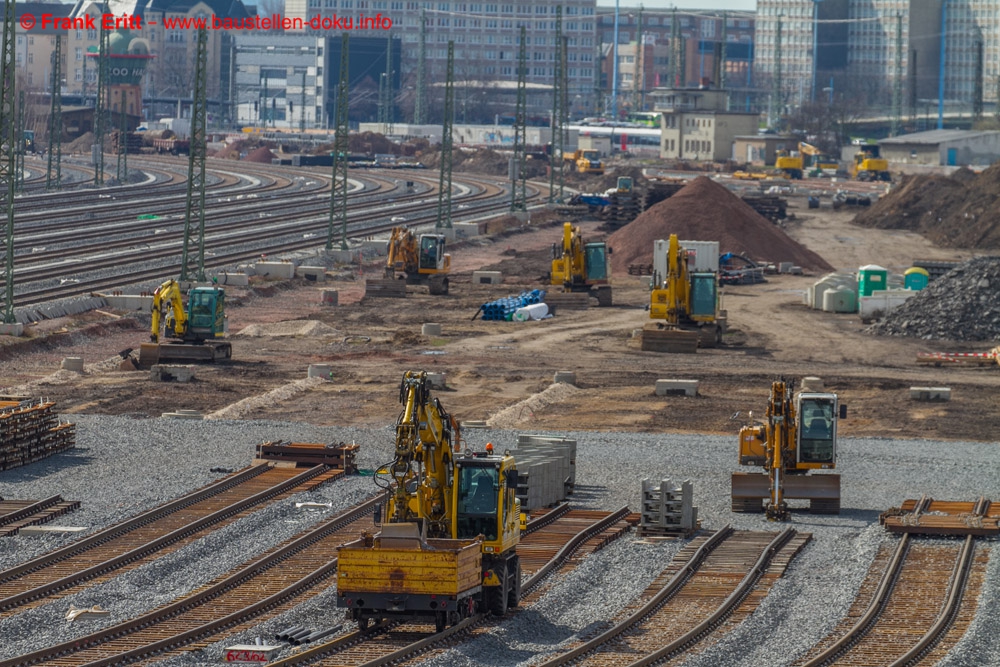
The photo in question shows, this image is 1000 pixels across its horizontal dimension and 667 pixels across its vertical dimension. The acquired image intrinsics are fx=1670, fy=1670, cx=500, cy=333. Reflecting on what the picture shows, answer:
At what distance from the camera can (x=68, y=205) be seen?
340ft

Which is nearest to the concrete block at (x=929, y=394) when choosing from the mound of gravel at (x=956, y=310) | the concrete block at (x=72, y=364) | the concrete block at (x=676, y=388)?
the concrete block at (x=676, y=388)

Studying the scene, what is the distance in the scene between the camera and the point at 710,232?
79812 mm

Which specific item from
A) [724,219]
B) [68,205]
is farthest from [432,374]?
[68,205]

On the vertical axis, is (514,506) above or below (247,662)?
above

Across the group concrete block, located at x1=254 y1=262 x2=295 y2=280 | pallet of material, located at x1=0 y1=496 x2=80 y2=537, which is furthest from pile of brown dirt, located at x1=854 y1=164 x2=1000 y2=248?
pallet of material, located at x1=0 y1=496 x2=80 y2=537

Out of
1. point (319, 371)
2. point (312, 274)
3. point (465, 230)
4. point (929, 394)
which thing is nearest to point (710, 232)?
point (465, 230)

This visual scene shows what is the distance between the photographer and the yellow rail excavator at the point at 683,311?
5250cm

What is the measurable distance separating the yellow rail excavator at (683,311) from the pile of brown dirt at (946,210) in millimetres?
44116

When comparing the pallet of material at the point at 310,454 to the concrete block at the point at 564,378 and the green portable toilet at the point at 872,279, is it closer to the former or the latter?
the concrete block at the point at 564,378

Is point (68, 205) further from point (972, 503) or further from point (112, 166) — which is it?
point (972, 503)

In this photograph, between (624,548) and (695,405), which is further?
(695,405)

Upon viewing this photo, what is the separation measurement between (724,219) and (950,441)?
140 feet

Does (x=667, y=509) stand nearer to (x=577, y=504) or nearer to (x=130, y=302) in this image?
(x=577, y=504)

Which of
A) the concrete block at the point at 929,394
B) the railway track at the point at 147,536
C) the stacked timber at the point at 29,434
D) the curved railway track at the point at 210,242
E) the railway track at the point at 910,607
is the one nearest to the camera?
the railway track at the point at 910,607
